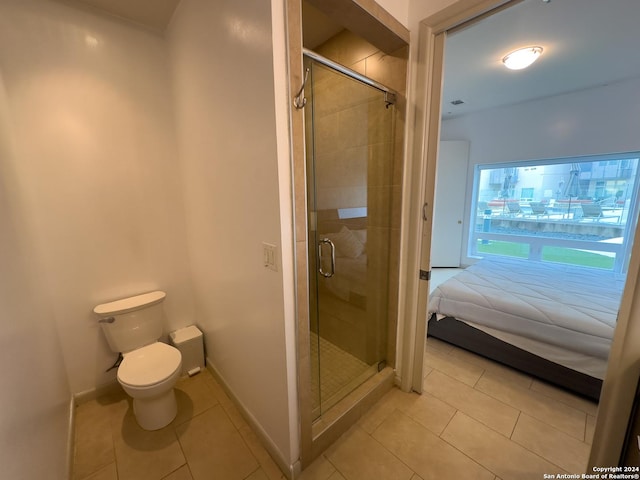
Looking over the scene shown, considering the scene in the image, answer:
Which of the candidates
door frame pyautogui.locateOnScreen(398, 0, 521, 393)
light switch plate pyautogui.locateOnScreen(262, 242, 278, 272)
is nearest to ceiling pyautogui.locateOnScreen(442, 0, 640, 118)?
door frame pyautogui.locateOnScreen(398, 0, 521, 393)

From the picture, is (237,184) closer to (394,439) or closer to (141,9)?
(141,9)

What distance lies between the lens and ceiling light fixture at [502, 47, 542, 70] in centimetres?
252

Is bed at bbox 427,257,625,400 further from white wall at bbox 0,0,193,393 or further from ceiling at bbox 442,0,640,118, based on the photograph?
white wall at bbox 0,0,193,393

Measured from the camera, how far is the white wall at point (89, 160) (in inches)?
58.1

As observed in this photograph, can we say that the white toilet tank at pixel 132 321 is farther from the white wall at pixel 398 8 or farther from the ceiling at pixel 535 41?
the white wall at pixel 398 8

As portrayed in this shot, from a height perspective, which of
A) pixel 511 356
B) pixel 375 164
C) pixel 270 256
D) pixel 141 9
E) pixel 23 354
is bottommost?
pixel 511 356

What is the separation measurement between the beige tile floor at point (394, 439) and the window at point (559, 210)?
11.0 ft

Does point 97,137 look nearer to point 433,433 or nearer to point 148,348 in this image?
point 148,348

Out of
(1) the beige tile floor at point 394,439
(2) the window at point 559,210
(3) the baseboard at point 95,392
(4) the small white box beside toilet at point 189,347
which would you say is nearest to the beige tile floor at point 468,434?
(1) the beige tile floor at point 394,439

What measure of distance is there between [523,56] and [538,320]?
2.52 m

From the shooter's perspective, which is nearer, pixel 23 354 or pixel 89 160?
pixel 23 354

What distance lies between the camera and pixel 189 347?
2.05 metres

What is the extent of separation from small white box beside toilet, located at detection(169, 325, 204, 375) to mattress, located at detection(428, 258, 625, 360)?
2.10m

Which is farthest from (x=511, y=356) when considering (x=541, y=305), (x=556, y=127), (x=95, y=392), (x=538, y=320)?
(x=556, y=127)
